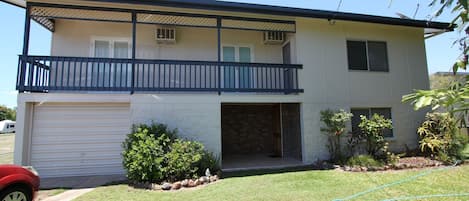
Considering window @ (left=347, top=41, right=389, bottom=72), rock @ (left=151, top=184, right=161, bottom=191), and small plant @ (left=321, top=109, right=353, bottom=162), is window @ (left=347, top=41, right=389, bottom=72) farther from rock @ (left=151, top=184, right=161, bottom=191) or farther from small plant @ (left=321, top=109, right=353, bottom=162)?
rock @ (left=151, top=184, right=161, bottom=191)

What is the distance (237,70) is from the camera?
9500 millimetres

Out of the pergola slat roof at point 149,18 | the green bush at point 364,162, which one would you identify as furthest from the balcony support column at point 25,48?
the green bush at point 364,162

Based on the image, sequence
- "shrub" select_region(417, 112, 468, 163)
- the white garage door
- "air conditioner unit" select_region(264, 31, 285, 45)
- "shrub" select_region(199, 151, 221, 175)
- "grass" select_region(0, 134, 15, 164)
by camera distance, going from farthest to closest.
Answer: "grass" select_region(0, 134, 15, 164), "air conditioner unit" select_region(264, 31, 285, 45), "shrub" select_region(417, 112, 468, 163), the white garage door, "shrub" select_region(199, 151, 221, 175)

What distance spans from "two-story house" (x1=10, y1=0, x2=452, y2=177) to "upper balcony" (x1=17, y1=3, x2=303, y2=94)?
4 cm

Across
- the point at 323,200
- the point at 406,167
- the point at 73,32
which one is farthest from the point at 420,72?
the point at 73,32

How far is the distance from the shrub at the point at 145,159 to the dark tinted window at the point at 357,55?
7462 millimetres

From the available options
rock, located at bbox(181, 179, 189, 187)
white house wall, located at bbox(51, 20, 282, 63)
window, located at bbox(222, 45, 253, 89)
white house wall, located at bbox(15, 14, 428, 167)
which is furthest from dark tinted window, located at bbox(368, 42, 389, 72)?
rock, located at bbox(181, 179, 189, 187)

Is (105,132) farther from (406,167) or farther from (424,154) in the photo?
(424,154)

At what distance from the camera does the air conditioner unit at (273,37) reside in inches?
381

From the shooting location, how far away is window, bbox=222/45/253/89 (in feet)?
30.5

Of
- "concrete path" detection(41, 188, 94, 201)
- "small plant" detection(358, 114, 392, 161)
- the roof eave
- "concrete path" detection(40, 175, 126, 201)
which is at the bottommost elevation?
"concrete path" detection(41, 188, 94, 201)

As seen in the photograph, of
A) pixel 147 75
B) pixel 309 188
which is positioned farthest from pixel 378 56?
pixel 147 75

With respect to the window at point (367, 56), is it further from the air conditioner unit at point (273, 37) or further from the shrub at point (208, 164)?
the shrub at point (208, 164)

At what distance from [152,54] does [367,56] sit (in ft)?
26.6
